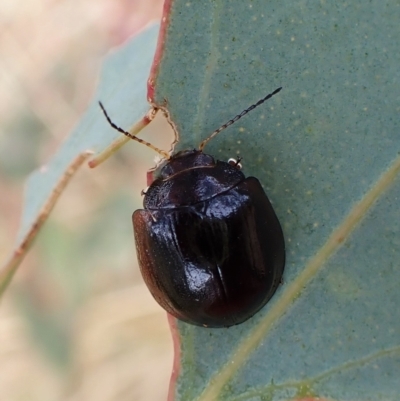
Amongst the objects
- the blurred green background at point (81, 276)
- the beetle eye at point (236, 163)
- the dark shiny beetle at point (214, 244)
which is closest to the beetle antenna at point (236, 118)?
the dark shiny beetle at point (214, 244)

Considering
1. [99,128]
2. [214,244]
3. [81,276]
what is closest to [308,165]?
[214,244]

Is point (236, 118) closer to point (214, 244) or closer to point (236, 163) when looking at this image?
point (236, 163)

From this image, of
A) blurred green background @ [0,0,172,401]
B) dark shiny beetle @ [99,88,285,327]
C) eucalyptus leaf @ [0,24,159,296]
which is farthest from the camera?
blurred green background @ [0,0,172,401]

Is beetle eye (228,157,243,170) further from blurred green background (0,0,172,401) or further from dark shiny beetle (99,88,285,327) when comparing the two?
blurred green background (0,0,172,401)

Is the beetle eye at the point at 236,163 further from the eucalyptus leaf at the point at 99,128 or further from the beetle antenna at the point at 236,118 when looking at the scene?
the eucalyptus leaf at the point at 99,128

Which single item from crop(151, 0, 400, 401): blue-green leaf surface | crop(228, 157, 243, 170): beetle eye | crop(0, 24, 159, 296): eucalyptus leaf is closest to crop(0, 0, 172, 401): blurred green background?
crop(0, 24, 159, 296): eucalyptus leaf

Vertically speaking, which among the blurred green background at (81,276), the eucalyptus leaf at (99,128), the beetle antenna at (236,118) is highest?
the eucalyptus leaf at (99,128)

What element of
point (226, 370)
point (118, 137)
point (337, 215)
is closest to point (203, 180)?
point (118, 137)

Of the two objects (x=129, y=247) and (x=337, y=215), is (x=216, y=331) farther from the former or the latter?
(x=129, y=247)

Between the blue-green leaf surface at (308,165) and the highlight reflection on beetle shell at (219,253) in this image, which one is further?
the highlight reflection on beetle shell at (219,253)
